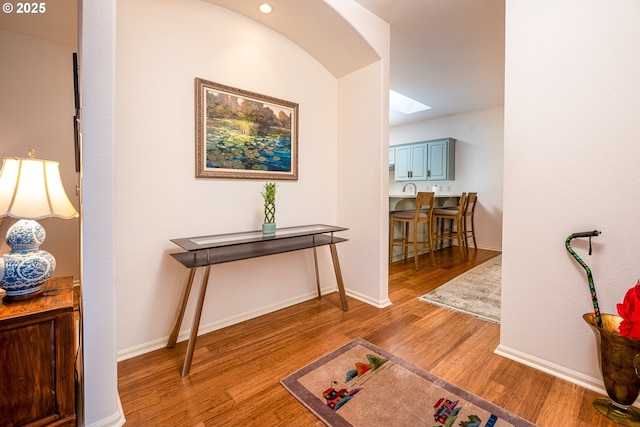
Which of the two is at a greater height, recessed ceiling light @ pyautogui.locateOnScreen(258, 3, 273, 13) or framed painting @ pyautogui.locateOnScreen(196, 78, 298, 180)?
recessed ceiling light @ pyautogui.locateOnScreen(258, 3, 273, 13)

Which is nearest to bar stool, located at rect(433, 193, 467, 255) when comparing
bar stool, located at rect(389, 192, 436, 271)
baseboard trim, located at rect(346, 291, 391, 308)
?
bar stool, located at rect(389, 192, 436, 271)

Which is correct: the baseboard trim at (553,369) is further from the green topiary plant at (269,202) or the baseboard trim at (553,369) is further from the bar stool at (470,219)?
the bar stool at (470,219)

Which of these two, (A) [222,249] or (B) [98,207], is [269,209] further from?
(B) [98,207]

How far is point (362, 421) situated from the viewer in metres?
1.25

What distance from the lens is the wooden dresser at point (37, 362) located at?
1.02 meters

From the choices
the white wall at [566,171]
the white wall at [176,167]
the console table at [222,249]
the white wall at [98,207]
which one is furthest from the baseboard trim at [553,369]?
the white wall at [98,207]

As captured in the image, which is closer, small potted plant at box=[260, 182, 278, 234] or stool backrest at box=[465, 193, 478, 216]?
small potted plant at box=[260, 182, 278, 234]

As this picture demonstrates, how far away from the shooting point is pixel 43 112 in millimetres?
1927

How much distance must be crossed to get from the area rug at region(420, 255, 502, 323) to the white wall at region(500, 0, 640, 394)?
670 millimetres

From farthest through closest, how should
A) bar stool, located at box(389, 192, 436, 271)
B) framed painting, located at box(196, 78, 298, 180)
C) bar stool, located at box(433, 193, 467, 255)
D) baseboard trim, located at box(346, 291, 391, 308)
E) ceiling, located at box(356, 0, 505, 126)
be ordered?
bar stool, located at box(433, 193, 467, 255) < bar stool, located at box(389, 192, 436, 271) < baseboard trim, located at box(346, 291, 391, 308) < ceiling, located at box(356, 0, 505, 126) < framed painting, located at box(196, 78, 298, 180)

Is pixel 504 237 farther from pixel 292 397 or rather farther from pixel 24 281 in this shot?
pixel 24 281

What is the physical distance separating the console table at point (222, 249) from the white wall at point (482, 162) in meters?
4.00

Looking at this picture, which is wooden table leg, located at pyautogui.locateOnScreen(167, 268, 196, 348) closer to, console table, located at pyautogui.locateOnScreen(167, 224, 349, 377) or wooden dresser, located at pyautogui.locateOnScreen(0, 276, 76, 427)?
console table, located at pyautogui.locateOnScreen(167, 224, 349, 377)

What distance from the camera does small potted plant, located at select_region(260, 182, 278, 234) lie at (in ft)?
7.01
